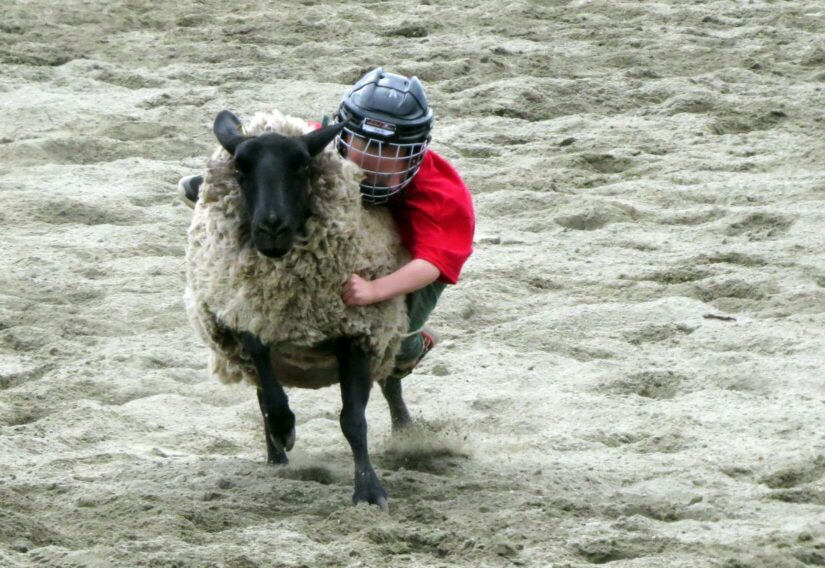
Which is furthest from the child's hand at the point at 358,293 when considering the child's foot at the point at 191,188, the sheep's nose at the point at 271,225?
the child's foot at the point at 191,188

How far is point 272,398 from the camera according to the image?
4.77 meters

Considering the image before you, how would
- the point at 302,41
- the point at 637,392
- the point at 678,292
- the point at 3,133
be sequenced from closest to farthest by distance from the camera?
the point at 637,392 < the point at 678,292 < the point at 3,133 < the point at 302,41

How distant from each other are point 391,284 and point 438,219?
288 millimetres

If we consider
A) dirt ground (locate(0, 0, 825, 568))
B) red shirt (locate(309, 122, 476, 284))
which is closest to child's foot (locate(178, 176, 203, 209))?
red shirt (locate(309, 122, 476, 284))

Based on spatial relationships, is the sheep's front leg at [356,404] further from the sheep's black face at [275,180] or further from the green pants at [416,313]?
the sheep's black face at [275,180]

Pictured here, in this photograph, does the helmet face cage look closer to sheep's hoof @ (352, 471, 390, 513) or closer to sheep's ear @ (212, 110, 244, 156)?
sheep's ear @ (212, 110, 244, 156)

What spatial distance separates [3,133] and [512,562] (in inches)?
220

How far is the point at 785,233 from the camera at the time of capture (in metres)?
7.41

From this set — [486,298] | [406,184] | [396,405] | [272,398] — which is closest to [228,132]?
[406,184]

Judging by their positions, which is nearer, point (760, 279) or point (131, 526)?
point (131, 526)

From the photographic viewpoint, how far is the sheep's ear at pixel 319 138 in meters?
4.67

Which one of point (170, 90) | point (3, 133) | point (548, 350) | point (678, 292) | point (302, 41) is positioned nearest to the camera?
point (548, 350)

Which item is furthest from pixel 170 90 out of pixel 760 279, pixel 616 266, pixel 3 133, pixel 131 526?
pixel 131 526

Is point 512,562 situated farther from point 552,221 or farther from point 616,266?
point 552,221
